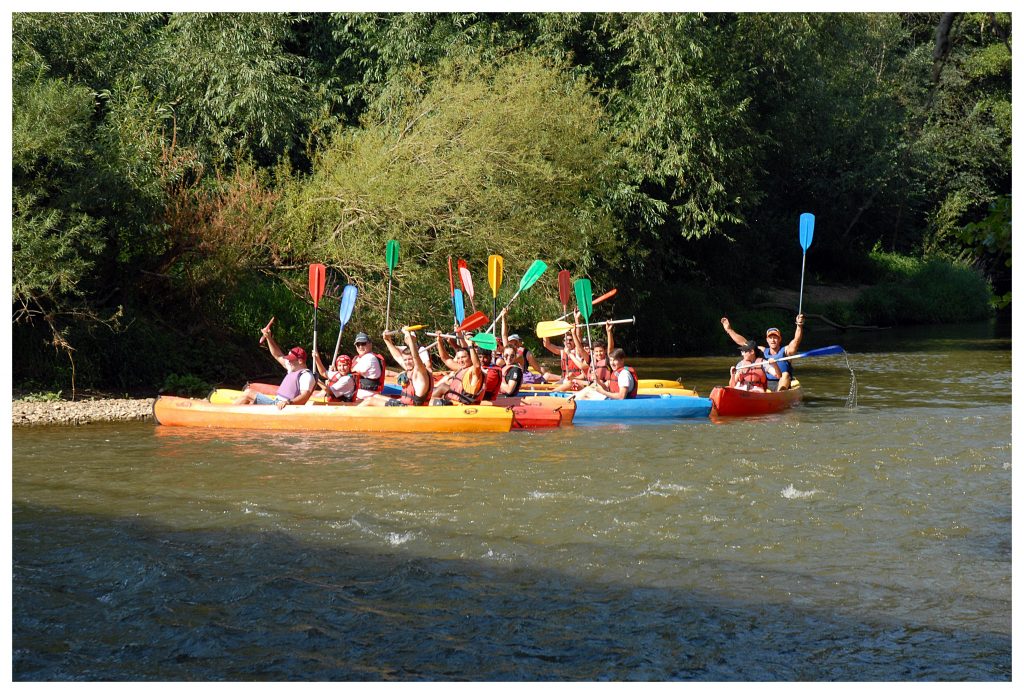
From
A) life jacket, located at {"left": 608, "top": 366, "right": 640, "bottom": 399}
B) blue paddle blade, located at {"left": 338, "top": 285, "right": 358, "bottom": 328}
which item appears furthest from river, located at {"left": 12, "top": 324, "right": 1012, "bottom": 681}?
blue paddle blade, located at {"left": 338, "top": 285, "right": 358, "bottom": 328}

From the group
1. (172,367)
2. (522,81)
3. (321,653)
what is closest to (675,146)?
(522,81)

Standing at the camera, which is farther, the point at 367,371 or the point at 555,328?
the point at 555,328

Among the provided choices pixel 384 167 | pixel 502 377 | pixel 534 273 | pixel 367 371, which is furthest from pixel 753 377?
pixel 384 167

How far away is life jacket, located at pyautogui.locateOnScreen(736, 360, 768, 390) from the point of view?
44.2 feet

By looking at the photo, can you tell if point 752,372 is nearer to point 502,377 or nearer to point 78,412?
point 502,377

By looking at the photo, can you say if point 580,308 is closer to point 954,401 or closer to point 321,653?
point 954,401

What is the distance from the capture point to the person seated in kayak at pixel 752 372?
1347 centimetres

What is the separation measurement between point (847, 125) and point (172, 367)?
20102 mm

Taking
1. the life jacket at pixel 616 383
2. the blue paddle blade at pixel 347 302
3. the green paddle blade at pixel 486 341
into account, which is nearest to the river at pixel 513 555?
the life jacket at pixel 616 383

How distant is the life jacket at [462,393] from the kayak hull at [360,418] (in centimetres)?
25

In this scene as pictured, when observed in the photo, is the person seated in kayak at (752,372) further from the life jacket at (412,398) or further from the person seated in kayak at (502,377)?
the life jacket at (412,398)

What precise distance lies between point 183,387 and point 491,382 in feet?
13.4

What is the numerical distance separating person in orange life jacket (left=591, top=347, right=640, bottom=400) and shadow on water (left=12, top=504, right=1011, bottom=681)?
5996 mm

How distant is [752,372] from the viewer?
13.5 m
